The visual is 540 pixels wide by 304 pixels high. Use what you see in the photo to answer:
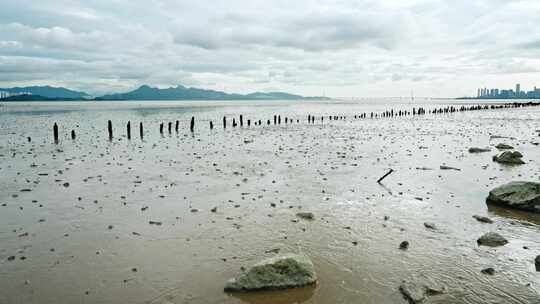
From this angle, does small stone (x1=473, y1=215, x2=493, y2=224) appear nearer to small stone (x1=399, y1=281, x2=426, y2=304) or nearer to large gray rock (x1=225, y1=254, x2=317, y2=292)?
small stone (x1=399, y1=281, x2=426, y2=304)

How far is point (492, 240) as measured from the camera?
10.6 m

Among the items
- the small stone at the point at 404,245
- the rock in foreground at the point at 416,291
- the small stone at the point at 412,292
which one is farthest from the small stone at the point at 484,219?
the small stone at the point at 412,292

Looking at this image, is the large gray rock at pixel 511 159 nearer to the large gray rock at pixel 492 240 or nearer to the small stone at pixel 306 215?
the large gray rock at pixel 492 240

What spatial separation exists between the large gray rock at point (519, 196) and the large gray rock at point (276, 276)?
9.30 meters

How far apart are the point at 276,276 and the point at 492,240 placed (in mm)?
6534

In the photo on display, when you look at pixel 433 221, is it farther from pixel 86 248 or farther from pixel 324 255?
pixel 86 248

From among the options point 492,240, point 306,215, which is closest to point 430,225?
point 492,240

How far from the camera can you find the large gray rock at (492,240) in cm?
1050

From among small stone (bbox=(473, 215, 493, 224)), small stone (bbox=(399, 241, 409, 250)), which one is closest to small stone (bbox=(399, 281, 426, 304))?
small stone (bbox=(399, 241, 409, 250))

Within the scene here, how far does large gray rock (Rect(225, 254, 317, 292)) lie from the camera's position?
8.20m

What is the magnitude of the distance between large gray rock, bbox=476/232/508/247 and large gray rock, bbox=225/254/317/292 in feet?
17.5

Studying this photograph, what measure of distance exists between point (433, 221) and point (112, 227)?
34.5 ft

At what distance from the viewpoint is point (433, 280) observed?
8508 millimetres

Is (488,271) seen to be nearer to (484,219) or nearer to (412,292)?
(412,292)
